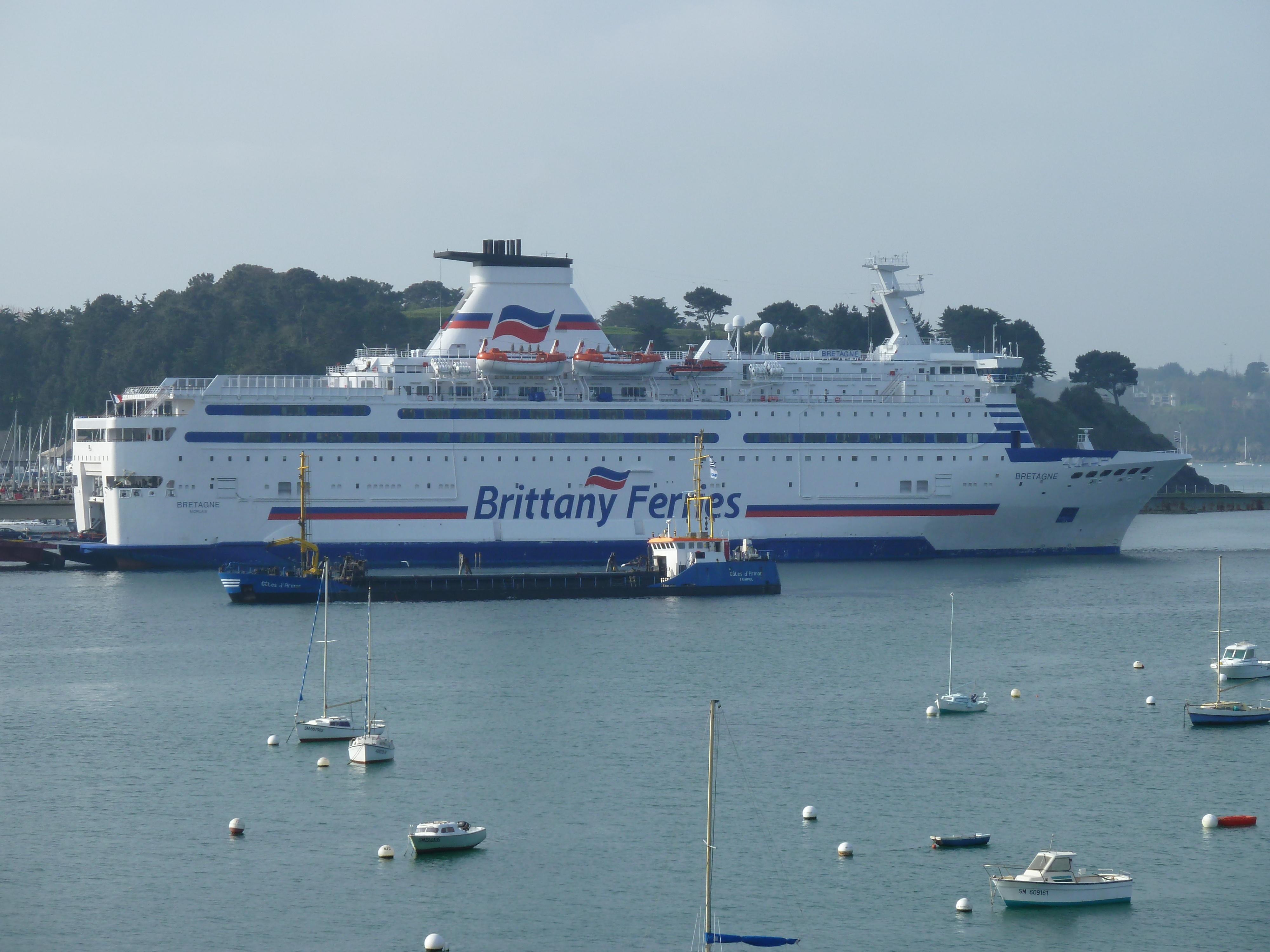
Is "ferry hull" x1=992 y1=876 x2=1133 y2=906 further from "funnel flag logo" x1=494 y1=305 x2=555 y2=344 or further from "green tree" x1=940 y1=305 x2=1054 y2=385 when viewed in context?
"green tree" x1=940 y1=305 x2=1054 y2=385

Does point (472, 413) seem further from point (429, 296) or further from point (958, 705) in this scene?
point (429, 296)

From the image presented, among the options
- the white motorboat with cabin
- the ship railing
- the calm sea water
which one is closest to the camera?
the calm sea water

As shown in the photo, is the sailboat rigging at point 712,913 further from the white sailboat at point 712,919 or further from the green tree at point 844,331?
the green tree at point 844,331

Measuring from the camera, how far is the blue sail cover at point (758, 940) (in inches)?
738

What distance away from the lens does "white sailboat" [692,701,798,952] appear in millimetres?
17172

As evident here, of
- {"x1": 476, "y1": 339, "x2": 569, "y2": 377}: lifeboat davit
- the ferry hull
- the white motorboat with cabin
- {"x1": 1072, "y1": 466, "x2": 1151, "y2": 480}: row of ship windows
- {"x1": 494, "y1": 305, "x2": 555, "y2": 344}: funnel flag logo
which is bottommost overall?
the ferry hull

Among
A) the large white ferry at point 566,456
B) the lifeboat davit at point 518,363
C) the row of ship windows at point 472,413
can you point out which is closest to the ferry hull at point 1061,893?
the large white ferry at point 566,456

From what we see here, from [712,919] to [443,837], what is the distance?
14.5 ft

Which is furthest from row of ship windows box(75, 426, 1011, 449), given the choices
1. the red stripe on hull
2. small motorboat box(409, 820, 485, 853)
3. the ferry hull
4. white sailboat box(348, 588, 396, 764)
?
Result: the ferry hull

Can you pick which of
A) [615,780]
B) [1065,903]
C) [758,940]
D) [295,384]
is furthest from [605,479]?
[758,940]

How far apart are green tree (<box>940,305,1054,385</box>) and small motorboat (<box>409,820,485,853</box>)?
8776cm

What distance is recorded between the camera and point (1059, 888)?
20031 millimetres

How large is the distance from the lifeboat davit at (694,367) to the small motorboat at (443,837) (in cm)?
3495

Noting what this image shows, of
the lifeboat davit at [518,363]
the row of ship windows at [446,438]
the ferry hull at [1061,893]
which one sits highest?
the lifeboat davit at [518,363]
